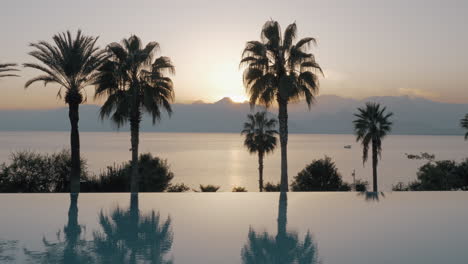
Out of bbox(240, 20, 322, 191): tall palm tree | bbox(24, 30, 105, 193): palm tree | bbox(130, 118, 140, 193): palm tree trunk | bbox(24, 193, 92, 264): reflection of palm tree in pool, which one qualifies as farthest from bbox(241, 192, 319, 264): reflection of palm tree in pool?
bbox(24, 30, 105, 193): palm tree

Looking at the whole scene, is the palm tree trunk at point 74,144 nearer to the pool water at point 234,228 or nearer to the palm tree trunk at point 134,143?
the palm tree trunk at point 134,143

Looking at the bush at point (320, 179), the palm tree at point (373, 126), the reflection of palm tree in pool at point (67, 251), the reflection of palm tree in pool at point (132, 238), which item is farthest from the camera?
the bush at point (320, 179)

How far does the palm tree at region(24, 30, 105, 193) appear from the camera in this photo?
2033cm

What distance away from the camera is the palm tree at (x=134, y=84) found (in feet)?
67.6

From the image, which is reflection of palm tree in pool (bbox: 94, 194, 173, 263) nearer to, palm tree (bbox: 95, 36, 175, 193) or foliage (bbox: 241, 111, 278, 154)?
palm tree (bbox: 95, 36, 175, 193)

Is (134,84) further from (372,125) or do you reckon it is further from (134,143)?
(372,125)

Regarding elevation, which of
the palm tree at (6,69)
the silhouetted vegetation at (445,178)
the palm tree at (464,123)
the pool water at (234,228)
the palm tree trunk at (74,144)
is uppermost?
the palm tree at (6,69)

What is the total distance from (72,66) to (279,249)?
14679mm

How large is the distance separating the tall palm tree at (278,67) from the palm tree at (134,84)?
3965 mm

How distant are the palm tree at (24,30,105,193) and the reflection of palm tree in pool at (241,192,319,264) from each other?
12392 mm

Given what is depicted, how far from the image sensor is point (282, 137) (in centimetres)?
Answer: 2147

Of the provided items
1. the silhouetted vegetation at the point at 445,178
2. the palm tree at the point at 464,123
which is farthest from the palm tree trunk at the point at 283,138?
the silhouetted vegetation at the point at 445,178

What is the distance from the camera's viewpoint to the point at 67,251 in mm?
9484

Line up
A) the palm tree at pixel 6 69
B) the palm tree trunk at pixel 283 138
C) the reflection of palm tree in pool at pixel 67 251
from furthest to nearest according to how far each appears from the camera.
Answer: the palm tree trunk at pixel 283 138
the palm tree at pixel 6 69
the reflection of palm tree in pool at pixel 67 251
